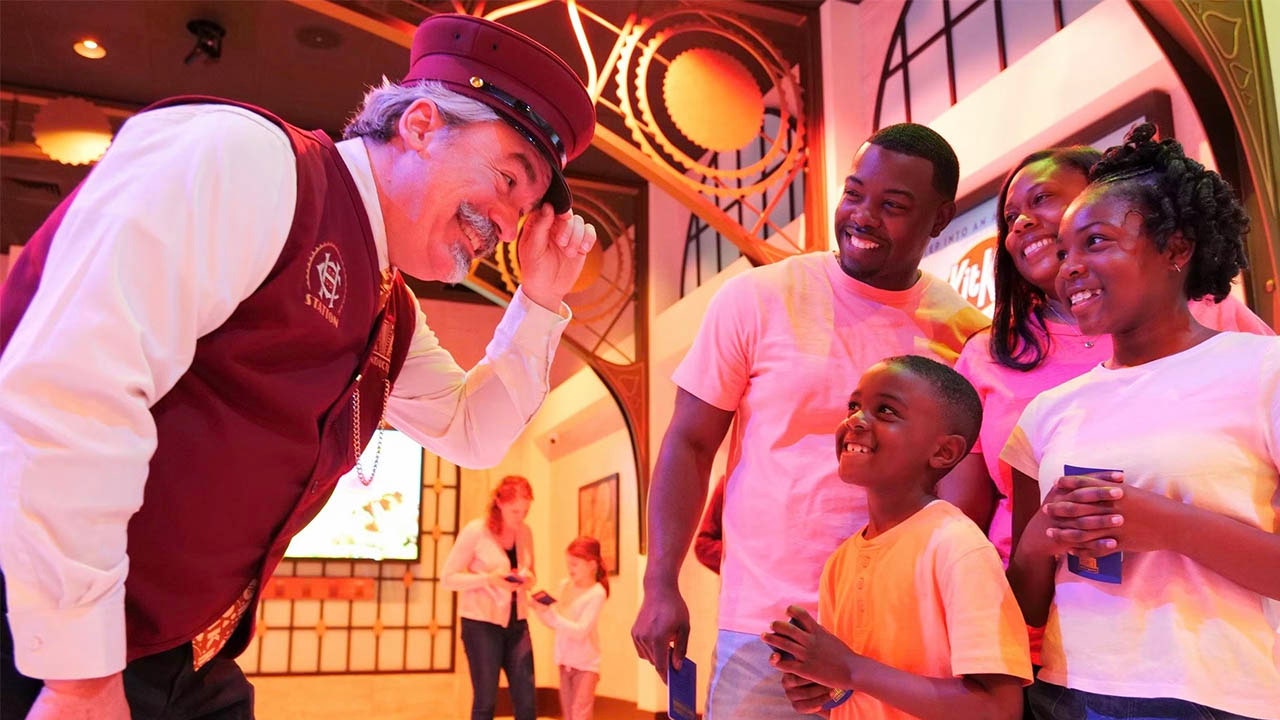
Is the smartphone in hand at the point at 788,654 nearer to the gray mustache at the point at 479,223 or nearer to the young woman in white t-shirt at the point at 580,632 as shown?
the gray mustache at the point at 479,223

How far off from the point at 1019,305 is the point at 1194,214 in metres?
0.36

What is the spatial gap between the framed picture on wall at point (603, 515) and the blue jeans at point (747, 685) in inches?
269

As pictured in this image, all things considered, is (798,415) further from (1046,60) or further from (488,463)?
(1046,60)

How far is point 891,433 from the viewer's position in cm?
158

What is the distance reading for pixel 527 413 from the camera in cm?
175

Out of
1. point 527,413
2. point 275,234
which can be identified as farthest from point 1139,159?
point 275,234

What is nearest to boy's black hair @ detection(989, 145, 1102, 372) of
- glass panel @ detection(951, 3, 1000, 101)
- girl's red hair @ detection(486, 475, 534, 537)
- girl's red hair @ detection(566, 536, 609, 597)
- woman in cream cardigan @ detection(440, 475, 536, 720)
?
glass panel @ detection(951, 3, 1000, 101)

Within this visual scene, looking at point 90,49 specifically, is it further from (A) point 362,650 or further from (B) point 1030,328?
(A) point 362,650

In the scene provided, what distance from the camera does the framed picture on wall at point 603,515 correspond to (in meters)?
8.79

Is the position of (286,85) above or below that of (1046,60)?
above

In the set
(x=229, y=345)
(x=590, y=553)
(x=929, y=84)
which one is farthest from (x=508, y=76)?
(x=590, y=553)

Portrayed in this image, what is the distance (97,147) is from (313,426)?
6.56 metres

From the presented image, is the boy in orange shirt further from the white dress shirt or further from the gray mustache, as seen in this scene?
the white dress shirt

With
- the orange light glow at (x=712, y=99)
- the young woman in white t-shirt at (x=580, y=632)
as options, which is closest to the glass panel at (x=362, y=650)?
the young woman in white t-shirt at (x=580, y=632)
